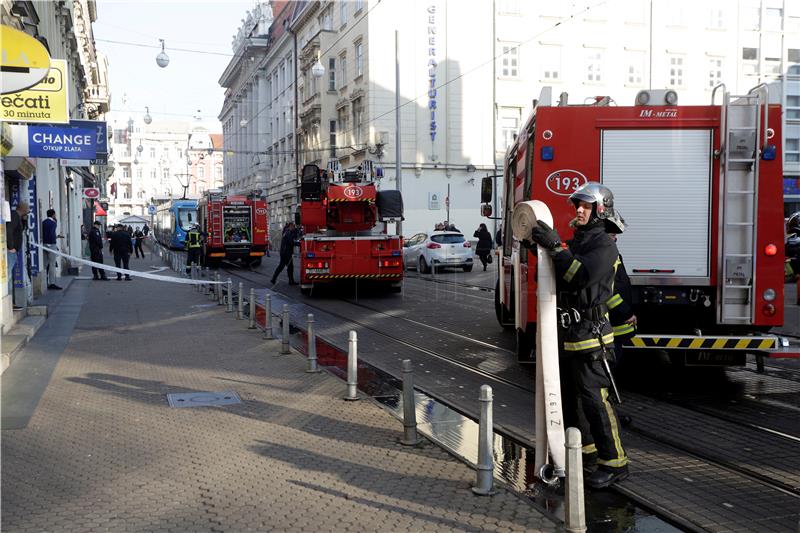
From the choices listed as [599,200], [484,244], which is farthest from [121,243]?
[599,200]

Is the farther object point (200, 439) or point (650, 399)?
point (650, 399)

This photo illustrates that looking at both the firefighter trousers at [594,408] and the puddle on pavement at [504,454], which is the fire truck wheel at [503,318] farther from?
the firefighter trousers at [594,408]

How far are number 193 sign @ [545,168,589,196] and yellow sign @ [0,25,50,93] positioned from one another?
514 centimetres

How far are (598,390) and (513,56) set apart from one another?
1568 inches

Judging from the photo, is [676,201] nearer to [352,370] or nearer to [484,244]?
[352,370]

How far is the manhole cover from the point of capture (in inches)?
320

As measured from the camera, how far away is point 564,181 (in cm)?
846

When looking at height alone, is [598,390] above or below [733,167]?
below

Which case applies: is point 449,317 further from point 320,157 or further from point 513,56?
point 320,157

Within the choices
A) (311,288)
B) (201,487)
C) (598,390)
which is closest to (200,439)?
(201,487)

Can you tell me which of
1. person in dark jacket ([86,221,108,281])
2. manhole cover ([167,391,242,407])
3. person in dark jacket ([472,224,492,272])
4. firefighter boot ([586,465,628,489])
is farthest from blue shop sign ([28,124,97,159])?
person in dark jacket ([472,224,492,272])

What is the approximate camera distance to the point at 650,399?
8.27 m

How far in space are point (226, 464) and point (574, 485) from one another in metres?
2.77

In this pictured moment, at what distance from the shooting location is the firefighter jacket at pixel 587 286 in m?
5.26
